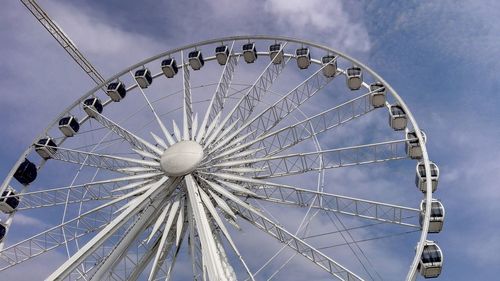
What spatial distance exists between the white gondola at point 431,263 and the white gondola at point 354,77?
10.8 meters

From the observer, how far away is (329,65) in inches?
1129

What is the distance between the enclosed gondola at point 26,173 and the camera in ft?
96.5

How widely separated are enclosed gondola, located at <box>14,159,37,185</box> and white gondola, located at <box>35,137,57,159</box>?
0.88 m

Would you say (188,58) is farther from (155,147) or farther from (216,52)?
(155,147)

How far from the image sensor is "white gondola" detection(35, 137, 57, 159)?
30.7 meters

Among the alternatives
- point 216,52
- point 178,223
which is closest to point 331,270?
point 178,223

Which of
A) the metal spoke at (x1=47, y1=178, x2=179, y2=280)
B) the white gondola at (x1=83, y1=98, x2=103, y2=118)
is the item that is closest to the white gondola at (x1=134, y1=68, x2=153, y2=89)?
the white gondola at (x1=83, y1=98, x2=103, y2=118)

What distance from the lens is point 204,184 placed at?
75.8ft

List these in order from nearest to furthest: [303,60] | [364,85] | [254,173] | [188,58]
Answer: [254,173], [364,85], [303,60], [188,58]

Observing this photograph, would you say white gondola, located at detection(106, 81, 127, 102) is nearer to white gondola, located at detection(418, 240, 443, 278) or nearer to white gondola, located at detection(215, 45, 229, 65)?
white gondola, located at detection(215, 45, 229, 65)

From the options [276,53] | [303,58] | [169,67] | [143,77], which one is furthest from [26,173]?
[303,58]

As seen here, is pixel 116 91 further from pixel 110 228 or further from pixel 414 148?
pixel 414 148

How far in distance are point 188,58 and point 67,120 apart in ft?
28.2

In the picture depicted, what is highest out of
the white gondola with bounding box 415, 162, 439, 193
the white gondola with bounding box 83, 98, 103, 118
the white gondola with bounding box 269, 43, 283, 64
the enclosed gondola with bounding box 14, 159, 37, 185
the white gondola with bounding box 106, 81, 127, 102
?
the white gondola with bounding box 269, 43, 283, 64
